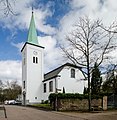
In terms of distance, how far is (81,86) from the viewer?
58.9 meters

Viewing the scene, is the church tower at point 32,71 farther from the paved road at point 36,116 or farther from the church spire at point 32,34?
the paved road at point 36,116

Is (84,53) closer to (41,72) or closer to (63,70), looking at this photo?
(63,70)

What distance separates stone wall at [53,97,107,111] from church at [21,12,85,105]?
20.0m

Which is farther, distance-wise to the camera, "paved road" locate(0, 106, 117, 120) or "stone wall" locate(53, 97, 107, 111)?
"stone wall" locate(53, 97, 107, 111)

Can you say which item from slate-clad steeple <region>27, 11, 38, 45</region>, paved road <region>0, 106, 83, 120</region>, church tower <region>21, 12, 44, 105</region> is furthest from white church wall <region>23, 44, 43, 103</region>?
paved road <region>0, 106, 83, 120</region>

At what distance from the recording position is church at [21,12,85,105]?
57.2 m

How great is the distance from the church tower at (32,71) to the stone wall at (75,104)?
92.7ft

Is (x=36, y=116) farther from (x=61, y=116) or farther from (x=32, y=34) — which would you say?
(x=32, y=34)

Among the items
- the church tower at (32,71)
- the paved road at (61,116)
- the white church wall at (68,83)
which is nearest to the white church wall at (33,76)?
the church tower at (32,71)

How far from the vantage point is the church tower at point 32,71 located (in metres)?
62.6

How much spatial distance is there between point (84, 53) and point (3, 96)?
6868cm

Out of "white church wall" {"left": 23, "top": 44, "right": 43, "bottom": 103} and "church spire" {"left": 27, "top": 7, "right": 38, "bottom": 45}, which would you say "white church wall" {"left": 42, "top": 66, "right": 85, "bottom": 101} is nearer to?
"white church wall" {"left": 23, "top": 44, "right": 43, "bottom": 103}

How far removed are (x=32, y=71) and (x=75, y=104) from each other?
30503mm

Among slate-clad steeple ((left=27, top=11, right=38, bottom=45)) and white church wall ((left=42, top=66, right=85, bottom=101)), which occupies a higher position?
slate-clad steeple ((left=27, top=11, right=38, bottom=45))
